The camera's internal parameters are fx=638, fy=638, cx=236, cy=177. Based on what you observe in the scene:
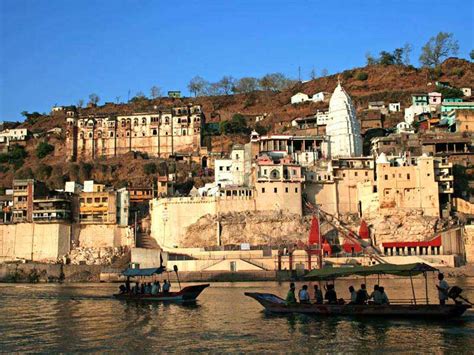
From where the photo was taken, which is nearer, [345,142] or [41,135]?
[345,142]

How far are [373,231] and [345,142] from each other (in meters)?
15.0

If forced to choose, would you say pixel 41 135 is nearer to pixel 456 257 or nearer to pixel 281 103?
pixel 281 103

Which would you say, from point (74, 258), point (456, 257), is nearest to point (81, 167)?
point (74, 258)

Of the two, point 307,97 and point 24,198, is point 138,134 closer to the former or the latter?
point 24,198

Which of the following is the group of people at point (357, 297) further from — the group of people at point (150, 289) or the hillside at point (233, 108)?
the hillside at point (233, 108)

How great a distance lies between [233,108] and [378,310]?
88657 millimetres

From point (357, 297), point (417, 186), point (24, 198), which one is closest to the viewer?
point (357, 297)

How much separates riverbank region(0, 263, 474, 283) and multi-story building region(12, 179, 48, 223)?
243 inches

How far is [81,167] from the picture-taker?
274 ft

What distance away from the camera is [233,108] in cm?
11319

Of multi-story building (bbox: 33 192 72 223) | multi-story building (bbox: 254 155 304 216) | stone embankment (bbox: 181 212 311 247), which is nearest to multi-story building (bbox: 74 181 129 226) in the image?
multi-story building (bbox: 33 192 72 223)

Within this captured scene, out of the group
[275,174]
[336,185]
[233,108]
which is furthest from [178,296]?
[233,108]

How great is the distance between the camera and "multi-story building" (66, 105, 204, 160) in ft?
291

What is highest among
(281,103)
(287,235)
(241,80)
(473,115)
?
(241,80)
